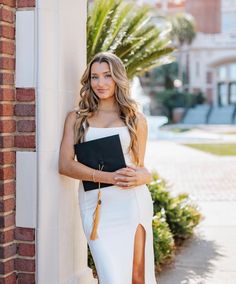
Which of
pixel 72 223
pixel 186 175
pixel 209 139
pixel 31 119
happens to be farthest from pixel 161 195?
pixel 209 139

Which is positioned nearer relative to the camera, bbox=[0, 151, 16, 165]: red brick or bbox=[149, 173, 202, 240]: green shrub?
bbox=[0, 151, 16, 165]: red brick

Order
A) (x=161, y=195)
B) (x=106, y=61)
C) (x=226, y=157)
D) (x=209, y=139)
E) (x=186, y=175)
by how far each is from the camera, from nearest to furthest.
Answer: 1. (x=106, y=61)
2. (x=161, y=195)
3. (x=186, y=175)
4. (x=226, y=157)
5. (x=209, y=139)

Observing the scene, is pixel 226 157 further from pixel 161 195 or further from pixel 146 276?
pixel 146 276

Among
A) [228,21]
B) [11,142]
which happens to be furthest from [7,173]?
[228,21]

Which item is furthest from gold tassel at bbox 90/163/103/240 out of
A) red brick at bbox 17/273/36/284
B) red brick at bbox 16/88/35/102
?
red brick at bbox 16/88/35/102

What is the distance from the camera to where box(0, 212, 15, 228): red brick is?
11.6 ft

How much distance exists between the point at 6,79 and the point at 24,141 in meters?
0.41

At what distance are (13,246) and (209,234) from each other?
3.98 meters

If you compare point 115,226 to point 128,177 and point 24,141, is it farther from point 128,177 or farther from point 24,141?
point 24,141

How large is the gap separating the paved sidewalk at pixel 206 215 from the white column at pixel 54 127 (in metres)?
1.76

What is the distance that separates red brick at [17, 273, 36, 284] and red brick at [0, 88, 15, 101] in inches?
46.1

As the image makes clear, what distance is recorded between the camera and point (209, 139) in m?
25.6

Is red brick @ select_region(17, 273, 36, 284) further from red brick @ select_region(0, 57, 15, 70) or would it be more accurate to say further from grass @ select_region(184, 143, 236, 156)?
grass @ select_region(184, 143, 236, 156)

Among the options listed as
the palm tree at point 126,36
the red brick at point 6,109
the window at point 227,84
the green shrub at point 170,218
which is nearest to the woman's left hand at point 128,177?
the red brick at point 6,109
